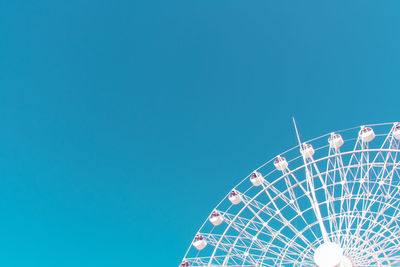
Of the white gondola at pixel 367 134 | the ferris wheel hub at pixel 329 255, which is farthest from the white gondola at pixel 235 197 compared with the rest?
the white gondola at pixel 367 134

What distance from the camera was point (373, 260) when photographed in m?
29.1

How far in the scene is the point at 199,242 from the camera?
3644 centimetres

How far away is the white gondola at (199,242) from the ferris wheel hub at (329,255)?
12.0 meters

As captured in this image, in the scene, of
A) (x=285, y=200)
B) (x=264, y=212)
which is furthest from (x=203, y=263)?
(x=285, y=200)

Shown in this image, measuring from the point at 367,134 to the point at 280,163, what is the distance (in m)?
8.83

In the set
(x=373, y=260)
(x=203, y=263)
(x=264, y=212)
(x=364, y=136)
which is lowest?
(x=373, y=260)

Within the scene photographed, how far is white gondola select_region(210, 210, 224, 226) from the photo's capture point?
37.5m

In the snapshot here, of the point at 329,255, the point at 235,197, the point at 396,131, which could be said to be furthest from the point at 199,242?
the point at 396,131

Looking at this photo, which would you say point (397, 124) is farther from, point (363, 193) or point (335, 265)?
point (335, 265)

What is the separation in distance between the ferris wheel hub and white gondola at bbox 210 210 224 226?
1115 centimetres

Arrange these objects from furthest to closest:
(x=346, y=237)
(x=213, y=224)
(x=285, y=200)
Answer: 1. (x=213, y=224)
2. (x=285, y=200)
3. (x=346, y=237)

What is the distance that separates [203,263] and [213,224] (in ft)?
14.7

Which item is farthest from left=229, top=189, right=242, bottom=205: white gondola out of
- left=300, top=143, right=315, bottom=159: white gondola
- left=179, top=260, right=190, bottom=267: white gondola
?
left=300, top=143, right=315, bottom=159: white gondola

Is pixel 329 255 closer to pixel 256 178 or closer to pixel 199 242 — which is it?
pixel 256 178
